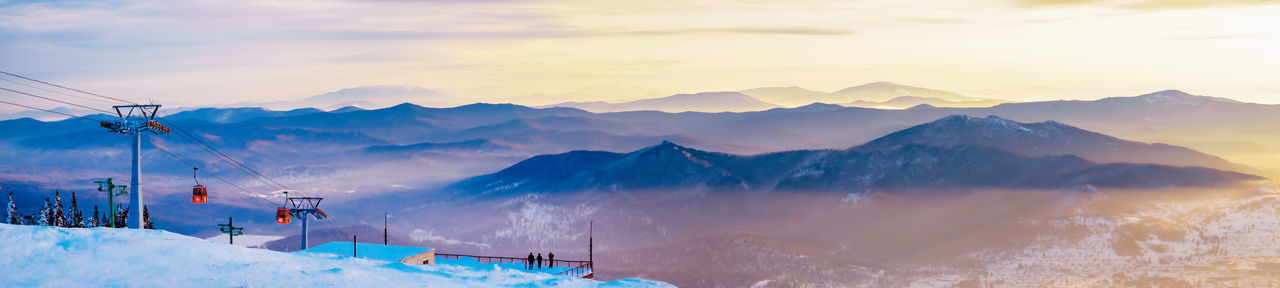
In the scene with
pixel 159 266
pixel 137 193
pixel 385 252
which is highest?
pixel 137 193

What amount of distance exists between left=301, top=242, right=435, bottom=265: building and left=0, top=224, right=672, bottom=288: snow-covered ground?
5040cm

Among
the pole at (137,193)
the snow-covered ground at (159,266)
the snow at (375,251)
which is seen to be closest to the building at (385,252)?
the snow at (375,251)

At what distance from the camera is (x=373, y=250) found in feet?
330

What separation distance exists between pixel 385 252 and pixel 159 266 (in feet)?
202

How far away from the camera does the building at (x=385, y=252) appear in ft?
308

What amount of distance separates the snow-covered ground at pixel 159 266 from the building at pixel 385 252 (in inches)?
1984

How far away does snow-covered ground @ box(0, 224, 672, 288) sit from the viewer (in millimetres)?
36719

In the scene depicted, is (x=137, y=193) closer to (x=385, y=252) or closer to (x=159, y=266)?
(x=159, y=266)

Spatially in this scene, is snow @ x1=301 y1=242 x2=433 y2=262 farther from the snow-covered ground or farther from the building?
the snow-covered ground

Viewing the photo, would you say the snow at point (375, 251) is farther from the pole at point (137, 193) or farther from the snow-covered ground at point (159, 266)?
the snow-covered ground at point (159, 266)

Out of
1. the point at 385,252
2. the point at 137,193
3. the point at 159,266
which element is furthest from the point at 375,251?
the point at 159,266

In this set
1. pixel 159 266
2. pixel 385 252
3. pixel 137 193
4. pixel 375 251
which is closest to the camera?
pixel 159 266

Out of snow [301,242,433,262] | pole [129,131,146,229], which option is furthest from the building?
pole [129,131,146,229]

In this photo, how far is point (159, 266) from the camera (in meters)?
38.2
